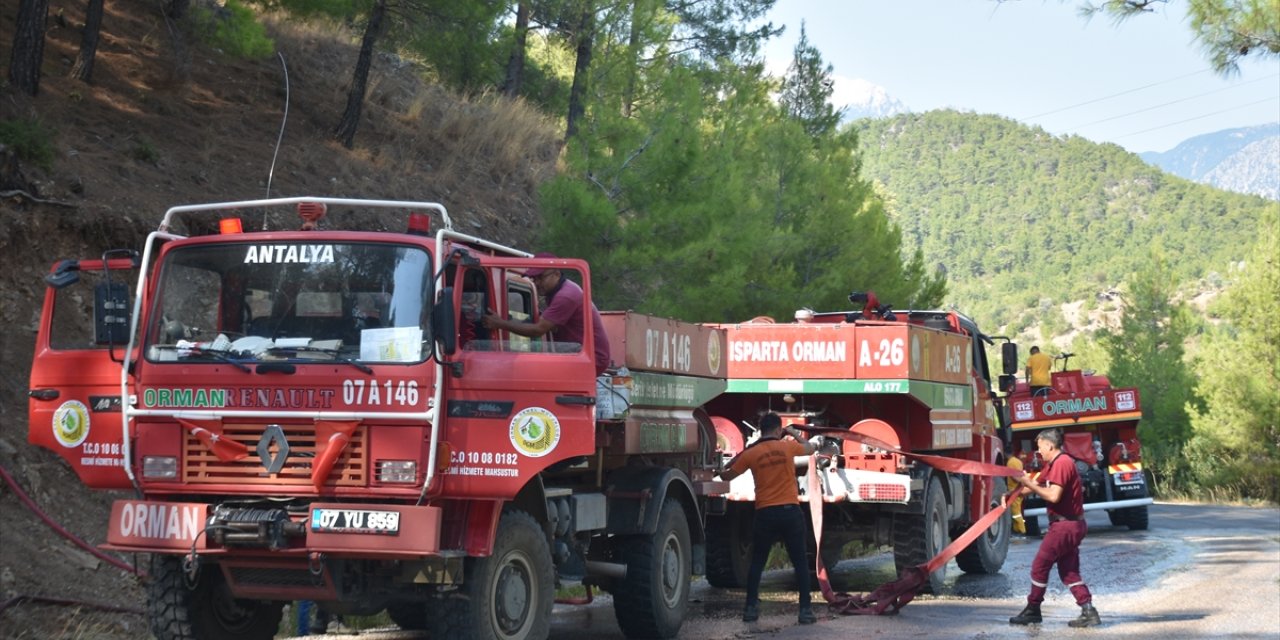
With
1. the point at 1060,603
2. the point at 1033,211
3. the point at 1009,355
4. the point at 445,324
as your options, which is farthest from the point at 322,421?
the point at 1033,211

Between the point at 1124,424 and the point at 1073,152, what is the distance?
168780 mm

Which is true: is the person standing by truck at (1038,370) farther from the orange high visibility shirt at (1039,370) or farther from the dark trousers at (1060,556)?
the dark trousers at (1060,556)

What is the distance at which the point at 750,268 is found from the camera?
21875 mm

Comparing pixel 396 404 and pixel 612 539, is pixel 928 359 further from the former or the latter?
pixel 396 404

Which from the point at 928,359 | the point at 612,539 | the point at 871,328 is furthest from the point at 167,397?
the point at 928,359

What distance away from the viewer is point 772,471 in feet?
37.0

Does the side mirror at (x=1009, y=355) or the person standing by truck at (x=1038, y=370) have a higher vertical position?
the person standing by truck at (x=1038, y=370)

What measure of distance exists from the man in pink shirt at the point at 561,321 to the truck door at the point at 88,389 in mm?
2176

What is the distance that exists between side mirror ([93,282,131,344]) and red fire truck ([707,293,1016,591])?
6497 millimetres

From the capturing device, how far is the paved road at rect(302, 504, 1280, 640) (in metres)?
10.8

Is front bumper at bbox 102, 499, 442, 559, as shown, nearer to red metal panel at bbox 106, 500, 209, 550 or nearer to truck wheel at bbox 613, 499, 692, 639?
red metal panel at bbox 106, 500, 209, 550

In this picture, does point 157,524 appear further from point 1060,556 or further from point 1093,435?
point 1093,435

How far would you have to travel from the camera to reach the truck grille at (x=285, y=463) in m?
7.75

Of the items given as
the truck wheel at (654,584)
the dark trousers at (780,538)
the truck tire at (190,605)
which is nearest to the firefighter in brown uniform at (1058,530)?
the dark trousers at (780,538)
